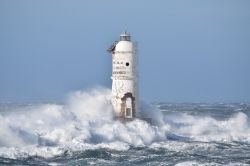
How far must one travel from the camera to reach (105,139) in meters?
47.4

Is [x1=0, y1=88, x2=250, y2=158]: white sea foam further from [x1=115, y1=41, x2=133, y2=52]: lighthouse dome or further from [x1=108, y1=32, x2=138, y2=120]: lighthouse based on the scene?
[x1=115, y1=41, x2=133, y2=52]: lighthouse dome

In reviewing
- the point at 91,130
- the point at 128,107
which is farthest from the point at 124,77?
the point at 91,130

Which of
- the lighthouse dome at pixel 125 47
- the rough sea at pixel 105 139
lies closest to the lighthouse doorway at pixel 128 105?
the rough sea at pixel 105 139

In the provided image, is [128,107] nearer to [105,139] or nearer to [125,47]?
[125,47]

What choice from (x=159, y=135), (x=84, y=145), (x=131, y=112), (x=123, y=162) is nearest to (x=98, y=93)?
(x=131, y=112)

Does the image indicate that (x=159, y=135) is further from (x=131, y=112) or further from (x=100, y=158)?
(x=100, y=158)

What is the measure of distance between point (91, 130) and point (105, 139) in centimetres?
101

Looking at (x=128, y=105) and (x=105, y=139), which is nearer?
(x=105, y=139)

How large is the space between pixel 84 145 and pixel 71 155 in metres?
3.18

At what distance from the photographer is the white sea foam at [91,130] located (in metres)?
42.9

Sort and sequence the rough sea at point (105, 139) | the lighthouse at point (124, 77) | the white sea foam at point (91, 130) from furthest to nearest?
the lighthouse at point (124, 77) → the white sea foam at point (91, 130) → the rough sea at point (105, 139)

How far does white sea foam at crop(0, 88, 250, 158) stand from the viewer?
42.9 metres

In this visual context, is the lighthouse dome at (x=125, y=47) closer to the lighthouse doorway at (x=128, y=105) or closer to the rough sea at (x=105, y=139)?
the lighthouse doorway at (x=128, y=105)

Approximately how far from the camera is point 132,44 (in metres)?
52.8
